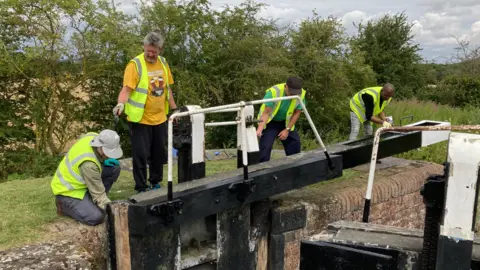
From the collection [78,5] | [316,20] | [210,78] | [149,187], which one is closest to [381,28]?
[316,20]

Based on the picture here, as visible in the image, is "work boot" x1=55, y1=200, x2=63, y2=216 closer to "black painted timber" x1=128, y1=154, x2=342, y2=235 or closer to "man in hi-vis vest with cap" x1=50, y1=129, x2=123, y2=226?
"man in hi-vis vest with cap" x1=50, y1=129, x2=123, y2=226

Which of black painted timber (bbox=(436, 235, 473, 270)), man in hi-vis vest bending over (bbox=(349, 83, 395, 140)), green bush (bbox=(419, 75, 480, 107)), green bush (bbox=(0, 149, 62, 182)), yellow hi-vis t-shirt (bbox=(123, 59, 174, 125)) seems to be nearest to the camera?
black painted timber (bbox=(436, 235, 473, 270))

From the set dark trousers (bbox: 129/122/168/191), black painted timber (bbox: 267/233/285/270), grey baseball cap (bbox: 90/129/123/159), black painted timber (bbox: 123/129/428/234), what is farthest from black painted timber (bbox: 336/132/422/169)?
grey baseball cap (bbox: 90/129/123/159)

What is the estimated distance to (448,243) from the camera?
205cm

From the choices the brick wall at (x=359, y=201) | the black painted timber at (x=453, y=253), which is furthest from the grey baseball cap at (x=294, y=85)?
the black painted timber at (x=453, y=253)

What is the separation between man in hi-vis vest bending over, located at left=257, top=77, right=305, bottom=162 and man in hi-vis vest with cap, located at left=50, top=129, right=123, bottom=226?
6.50 ft

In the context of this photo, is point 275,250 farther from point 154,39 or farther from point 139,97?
point 154,39

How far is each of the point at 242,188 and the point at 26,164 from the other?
5899mm

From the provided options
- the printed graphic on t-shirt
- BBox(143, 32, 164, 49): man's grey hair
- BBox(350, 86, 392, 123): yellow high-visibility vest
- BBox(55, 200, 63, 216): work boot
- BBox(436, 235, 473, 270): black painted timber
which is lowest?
BBox(55, 200, 63, 216): work boot

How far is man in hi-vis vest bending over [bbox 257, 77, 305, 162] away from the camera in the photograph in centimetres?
560

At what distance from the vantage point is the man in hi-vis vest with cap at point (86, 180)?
4.20 metres

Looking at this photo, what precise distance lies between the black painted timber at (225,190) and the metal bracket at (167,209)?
0.03m

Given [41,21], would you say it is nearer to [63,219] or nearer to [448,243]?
[63,219]

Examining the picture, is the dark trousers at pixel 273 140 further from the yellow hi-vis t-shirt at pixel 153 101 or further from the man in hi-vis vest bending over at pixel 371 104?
the man in hi-vis vest bending over at pixel 371 104
